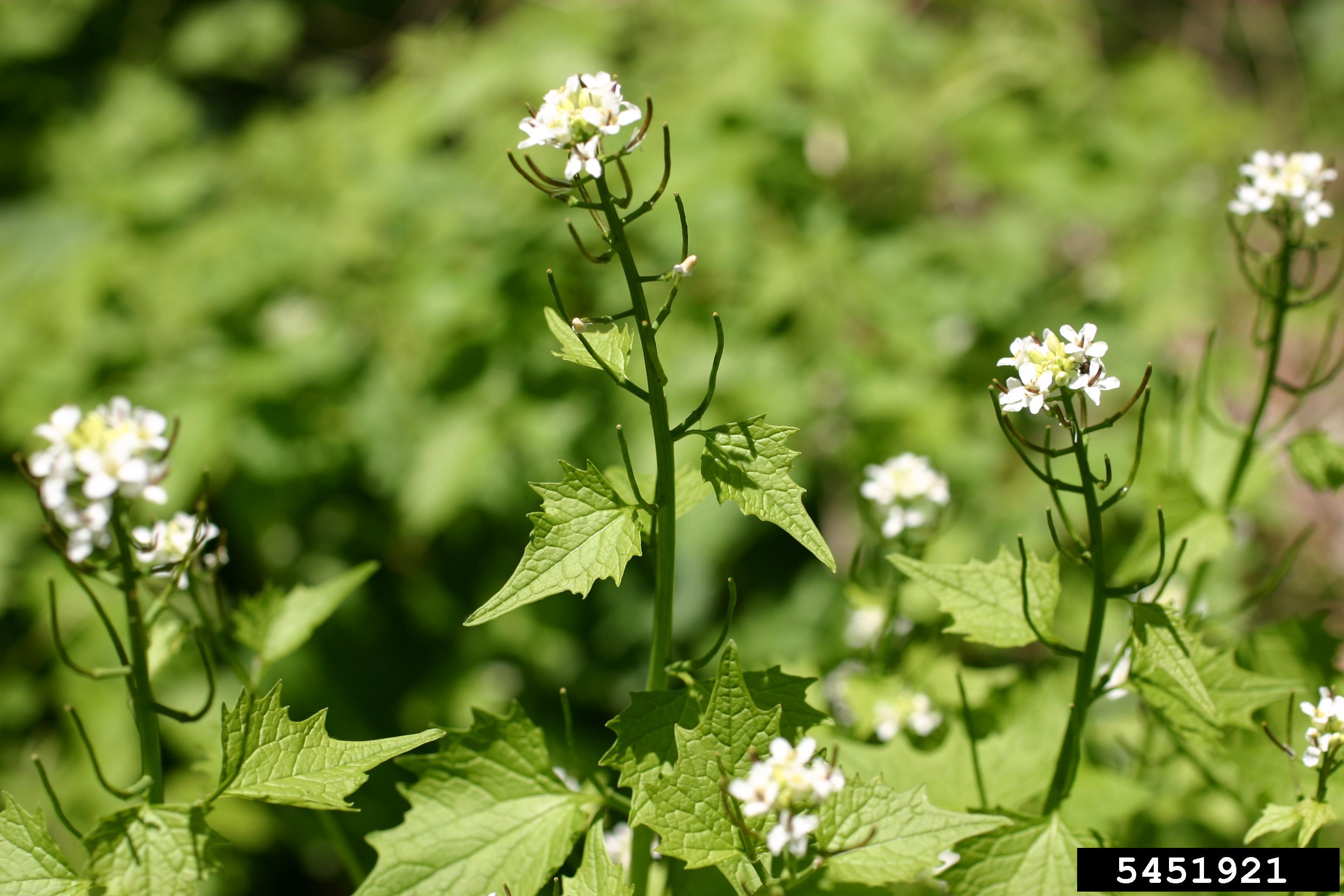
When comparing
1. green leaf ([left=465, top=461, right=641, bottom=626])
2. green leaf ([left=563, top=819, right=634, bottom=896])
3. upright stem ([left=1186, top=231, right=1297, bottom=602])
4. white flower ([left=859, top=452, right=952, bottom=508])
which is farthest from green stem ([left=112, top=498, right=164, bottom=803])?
upright stem ([left=1186, top=231, right=1297, bottom=602])

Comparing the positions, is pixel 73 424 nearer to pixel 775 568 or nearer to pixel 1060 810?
pixel 1060 810

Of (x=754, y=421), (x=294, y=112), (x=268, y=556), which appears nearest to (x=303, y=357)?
(x=268, y=556)

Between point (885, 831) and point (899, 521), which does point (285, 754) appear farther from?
point (899, 521)

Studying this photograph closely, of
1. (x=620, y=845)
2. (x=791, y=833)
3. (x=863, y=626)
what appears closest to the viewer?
(x=791, y=833)

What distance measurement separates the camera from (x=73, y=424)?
3.98 feet

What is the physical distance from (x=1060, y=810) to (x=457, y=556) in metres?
2.64

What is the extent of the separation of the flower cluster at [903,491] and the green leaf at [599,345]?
0.84m

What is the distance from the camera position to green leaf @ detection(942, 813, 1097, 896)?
1415 mm

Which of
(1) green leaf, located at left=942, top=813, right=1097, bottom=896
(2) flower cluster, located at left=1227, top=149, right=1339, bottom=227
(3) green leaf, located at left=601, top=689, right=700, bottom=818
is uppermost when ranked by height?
(2) flower cluster, located at left=1227, top=149, right=1339, bottom=227

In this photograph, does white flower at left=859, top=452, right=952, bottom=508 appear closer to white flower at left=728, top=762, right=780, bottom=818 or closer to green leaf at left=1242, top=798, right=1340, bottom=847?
green leaf at left=1242, top=798, right=1340, bottom=847

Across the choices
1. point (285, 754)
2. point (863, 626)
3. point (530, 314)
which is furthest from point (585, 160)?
point (530, 314)

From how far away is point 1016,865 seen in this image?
4.71ft

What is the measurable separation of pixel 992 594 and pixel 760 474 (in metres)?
0.53

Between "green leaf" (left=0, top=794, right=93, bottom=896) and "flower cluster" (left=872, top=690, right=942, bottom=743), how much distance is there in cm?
132
